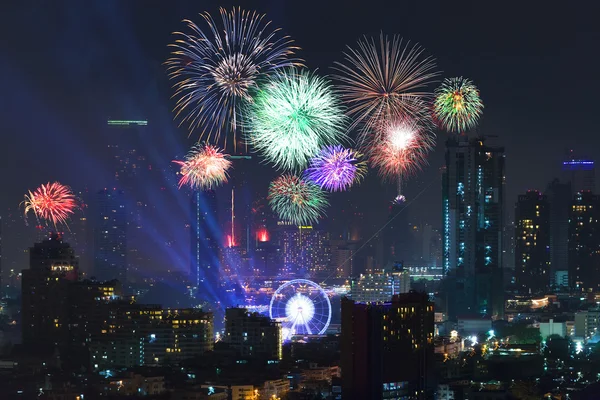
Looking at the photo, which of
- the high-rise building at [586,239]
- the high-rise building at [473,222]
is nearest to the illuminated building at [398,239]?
the high-rise building at [473,222]

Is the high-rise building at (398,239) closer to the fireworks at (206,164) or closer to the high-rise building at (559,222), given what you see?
the high-rise building at (559,222)

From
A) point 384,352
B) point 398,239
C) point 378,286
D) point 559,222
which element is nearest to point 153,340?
point 384,352

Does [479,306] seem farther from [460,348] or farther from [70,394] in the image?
[70,394]

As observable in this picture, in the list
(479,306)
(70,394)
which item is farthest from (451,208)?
(70,394)

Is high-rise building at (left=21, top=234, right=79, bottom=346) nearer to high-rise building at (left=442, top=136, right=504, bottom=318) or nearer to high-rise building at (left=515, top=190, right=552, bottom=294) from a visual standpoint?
high-rise building at (left=442, top=136, right=504, bottom=318)

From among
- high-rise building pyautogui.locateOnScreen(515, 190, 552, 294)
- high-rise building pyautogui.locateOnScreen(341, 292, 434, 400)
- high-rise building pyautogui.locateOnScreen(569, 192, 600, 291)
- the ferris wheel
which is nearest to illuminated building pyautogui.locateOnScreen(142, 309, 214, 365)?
the ferris wheel
